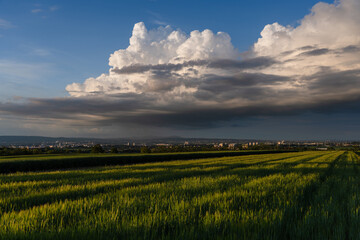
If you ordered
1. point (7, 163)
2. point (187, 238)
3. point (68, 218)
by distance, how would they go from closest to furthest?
point (187, 238), point (68, 218), point (7, 163)

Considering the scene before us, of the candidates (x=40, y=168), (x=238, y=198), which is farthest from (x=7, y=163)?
(x=238, y=198)

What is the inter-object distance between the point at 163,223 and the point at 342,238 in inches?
118

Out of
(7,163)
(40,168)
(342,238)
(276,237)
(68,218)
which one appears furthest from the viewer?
(40,168)

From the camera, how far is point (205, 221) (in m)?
4.01

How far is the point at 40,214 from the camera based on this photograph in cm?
464

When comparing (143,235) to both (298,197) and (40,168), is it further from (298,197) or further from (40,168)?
(40,168)

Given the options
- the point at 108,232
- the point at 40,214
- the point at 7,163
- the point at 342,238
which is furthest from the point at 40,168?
the point at 342,238

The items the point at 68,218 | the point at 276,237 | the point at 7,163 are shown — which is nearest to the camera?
the point at 276,237

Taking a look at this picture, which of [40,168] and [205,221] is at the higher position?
[205,221]

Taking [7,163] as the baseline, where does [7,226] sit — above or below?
above

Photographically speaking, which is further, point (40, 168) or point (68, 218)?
point (40, 168)

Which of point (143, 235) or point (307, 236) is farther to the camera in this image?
point (307, 236)

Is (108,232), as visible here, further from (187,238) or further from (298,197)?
(298,197)

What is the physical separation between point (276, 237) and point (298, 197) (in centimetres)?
384
